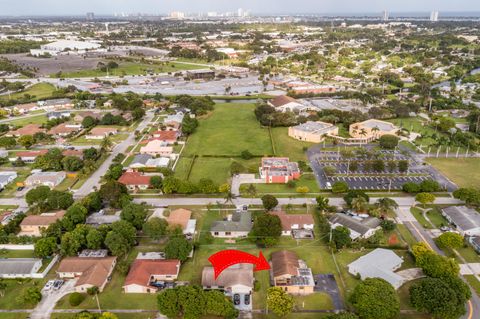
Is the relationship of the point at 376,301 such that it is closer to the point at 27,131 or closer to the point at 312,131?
the point at 312,131

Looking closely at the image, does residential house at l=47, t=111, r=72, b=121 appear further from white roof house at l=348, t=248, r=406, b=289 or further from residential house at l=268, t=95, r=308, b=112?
white roof house at l=348, t=248, r=406, b=289

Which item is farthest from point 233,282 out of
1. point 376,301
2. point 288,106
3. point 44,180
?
point 288,106

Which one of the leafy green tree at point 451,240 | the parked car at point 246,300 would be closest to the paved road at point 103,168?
the parked car at point 246,300

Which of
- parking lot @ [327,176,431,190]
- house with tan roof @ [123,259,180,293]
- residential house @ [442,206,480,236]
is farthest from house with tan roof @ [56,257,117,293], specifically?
residential house @ [442,206,480,236]

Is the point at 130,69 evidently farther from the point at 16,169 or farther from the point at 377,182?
the point at 377,182

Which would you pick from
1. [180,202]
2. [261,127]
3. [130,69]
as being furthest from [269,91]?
[180,202]

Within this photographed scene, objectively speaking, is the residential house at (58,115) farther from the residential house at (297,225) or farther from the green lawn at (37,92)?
the residential house at (297,225)
